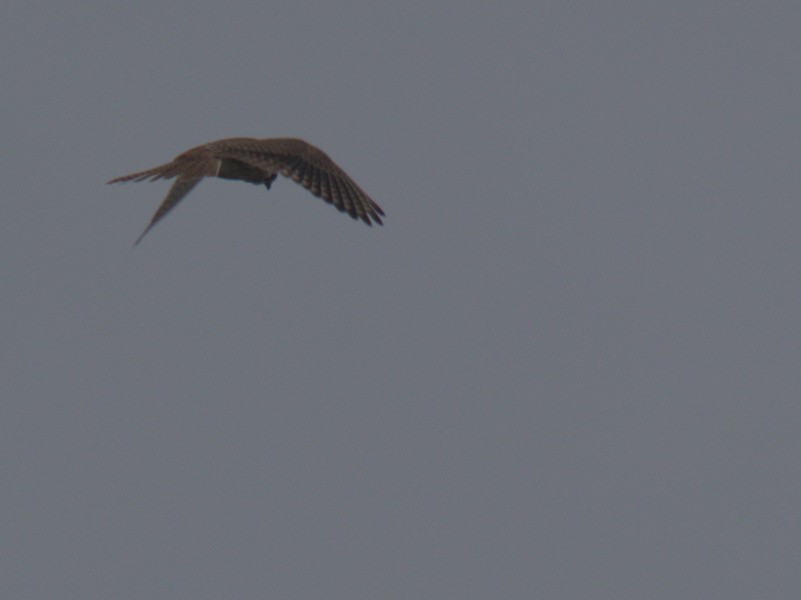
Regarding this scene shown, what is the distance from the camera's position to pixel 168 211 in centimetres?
1286

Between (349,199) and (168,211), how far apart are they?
133 inches

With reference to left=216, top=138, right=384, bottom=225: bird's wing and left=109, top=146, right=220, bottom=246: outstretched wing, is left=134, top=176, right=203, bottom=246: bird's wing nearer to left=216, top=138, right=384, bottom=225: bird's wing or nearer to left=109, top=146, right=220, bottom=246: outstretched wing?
left=109, top=146, right=220, bottom=246: outstretched wing

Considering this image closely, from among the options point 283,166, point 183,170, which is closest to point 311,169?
point 283,166

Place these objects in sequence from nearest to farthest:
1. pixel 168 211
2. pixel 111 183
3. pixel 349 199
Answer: pixel 168 211
pixel 111 183
pixel 349 199

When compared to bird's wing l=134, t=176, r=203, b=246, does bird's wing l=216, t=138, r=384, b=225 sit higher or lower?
higher

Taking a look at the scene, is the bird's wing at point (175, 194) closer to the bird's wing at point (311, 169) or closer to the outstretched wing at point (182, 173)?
the outstretched wing at point (182, 173)

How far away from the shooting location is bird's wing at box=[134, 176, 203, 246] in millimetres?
12586

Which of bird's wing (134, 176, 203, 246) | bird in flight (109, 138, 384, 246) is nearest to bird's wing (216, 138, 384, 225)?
bird in flight (109, 138, 384, 246)

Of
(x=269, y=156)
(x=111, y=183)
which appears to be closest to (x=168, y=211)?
(x=111, y=183)

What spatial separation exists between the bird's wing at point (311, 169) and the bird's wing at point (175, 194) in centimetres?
140

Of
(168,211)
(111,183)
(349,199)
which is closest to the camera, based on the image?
(168,211)

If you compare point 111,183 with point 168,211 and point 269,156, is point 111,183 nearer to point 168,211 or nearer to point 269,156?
point 168,211

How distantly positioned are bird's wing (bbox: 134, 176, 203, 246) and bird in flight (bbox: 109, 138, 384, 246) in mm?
572

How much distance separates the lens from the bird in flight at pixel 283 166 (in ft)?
49.5
